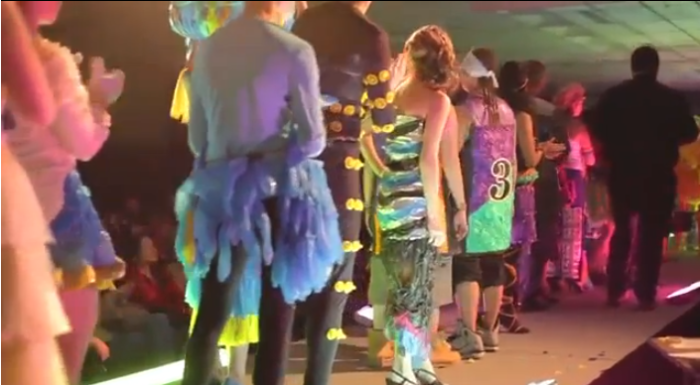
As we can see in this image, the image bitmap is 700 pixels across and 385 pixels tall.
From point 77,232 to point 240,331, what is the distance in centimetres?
33

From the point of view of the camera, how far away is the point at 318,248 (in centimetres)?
153

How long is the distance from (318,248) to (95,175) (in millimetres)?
412

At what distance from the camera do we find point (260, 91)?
1.50m

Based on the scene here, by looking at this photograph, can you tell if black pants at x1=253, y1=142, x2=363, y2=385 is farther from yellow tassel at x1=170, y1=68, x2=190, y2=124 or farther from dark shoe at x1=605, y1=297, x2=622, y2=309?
dark shoe at x1=605, y1=297, x2=622, y2=309

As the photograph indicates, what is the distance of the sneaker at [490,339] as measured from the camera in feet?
5.32

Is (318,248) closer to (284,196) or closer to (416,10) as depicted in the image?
(284,196)

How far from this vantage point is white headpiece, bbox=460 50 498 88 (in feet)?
5.04

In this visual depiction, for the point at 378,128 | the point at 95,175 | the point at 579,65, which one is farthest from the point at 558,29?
the point at 95,175

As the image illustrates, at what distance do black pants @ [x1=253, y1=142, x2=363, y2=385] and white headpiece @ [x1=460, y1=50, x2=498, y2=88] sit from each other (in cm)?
22

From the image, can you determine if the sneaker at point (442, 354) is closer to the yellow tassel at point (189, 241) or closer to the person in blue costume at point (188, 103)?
the person in blue costume at point (188, 103)

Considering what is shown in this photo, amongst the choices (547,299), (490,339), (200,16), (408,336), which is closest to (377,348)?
(408,336)

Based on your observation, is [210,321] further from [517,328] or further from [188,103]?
[517,328]

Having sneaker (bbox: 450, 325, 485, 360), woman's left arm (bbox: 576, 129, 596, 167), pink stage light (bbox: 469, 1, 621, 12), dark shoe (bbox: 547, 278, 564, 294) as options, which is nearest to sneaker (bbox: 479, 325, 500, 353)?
sneaker (bbox: 450, 325, 485, 360)

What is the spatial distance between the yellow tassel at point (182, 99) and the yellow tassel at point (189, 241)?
0.53 feet
